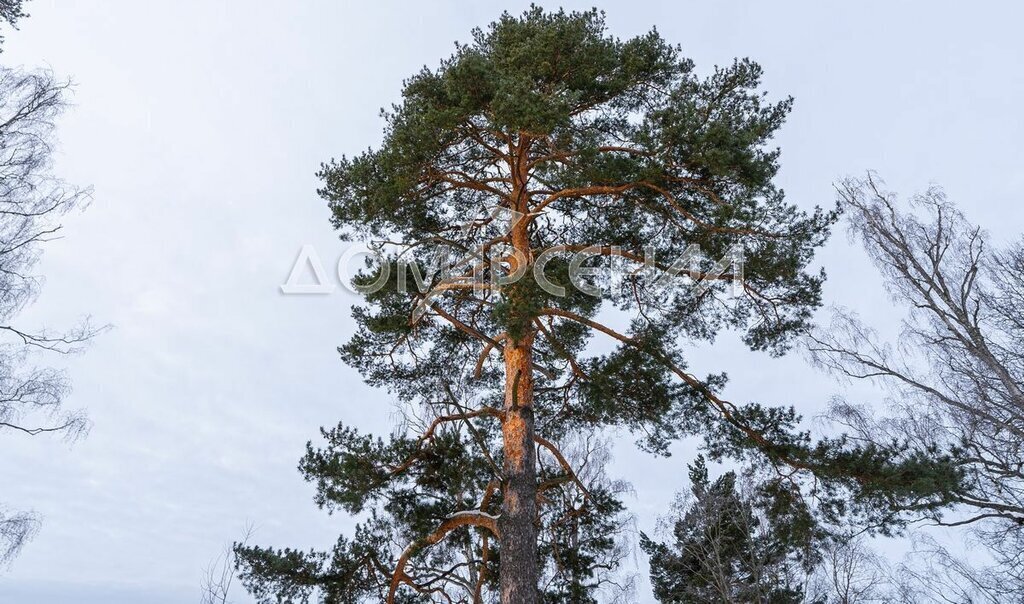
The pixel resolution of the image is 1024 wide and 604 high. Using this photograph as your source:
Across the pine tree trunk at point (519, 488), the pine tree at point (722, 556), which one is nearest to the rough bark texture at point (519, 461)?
the pine tree trunk at point (519, 488)

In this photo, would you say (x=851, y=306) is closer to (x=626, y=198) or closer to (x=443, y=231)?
(x=626, y=198)

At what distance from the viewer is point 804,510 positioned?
8398mm

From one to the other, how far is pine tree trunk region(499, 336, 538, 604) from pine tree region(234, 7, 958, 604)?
2cm

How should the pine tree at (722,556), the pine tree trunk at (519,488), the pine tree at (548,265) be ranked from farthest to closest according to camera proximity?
the pine tree at (722,556) < the pine tree at (548,265) < the pine tree trunk at (519,488)

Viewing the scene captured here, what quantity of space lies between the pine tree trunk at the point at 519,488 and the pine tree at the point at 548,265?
2 centimetres

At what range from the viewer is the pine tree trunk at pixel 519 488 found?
7.57 meters

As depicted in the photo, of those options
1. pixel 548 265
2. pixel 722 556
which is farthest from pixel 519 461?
pixel 722 556

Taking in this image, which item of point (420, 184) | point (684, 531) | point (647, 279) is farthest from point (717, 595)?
point (420, 184)

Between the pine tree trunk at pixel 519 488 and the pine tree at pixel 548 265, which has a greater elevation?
the pine tree at pixel 548 265

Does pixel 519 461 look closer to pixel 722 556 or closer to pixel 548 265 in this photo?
pixel 548 265

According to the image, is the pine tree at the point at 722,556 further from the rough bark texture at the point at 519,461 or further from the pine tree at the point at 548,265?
the rough bark texture at the point at 519,461

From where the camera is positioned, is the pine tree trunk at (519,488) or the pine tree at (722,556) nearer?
the pine tree trunk at (519,488)

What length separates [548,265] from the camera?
844 cm

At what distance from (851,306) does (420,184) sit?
6187 millimetres
